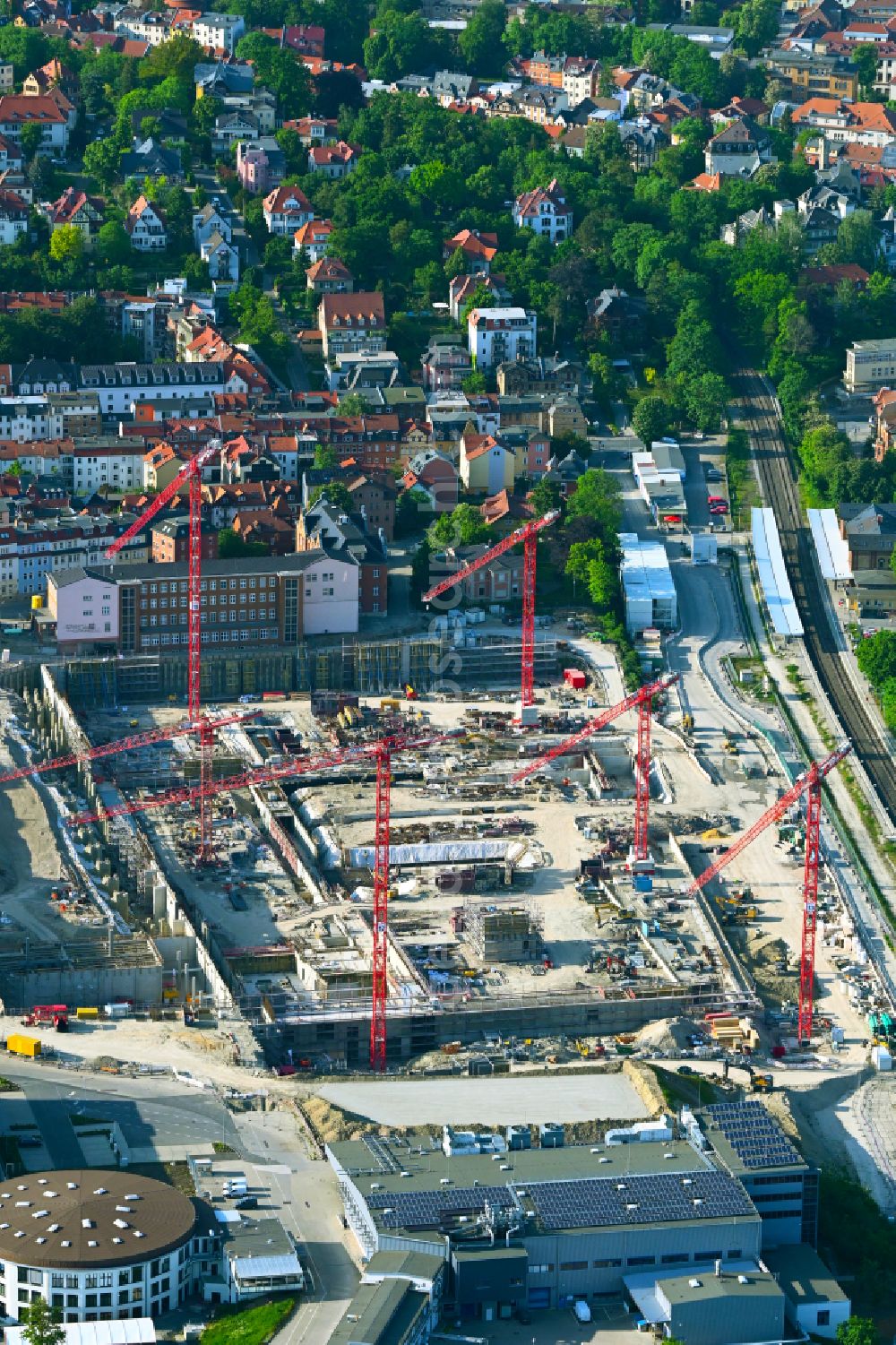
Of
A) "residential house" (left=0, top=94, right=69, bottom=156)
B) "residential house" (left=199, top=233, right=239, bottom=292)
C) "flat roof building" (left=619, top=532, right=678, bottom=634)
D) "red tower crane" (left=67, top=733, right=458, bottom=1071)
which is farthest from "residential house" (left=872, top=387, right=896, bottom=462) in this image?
"residential house" (left=0, top=94, right=69, bottom=156)

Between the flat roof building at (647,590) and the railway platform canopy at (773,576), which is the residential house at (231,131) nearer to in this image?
the railway platform canopy at (773,576)

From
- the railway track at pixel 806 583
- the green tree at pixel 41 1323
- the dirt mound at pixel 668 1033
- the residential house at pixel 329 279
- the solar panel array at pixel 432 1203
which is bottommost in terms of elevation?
the railway track at pixel 806 583

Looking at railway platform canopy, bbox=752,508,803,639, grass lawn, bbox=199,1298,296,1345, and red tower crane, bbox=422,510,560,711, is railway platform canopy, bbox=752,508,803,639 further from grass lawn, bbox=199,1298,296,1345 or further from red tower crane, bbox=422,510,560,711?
grass lawn, bbox=199,1298,296,1345

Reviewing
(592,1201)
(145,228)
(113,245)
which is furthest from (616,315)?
(592,1201)

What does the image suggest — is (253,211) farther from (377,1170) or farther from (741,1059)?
(377,1170)

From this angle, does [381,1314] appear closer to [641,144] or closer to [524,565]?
[524,565]

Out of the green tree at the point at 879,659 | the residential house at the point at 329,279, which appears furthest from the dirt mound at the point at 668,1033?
the residential house at the point at 329,279

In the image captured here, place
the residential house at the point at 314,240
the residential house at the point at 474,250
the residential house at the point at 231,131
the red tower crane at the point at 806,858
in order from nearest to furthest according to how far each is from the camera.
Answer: the red tower crane at the point at 806,858
the residential house at the point at 314,240
the residential house at the point at 474,250
the residential house at the point at 231,131
